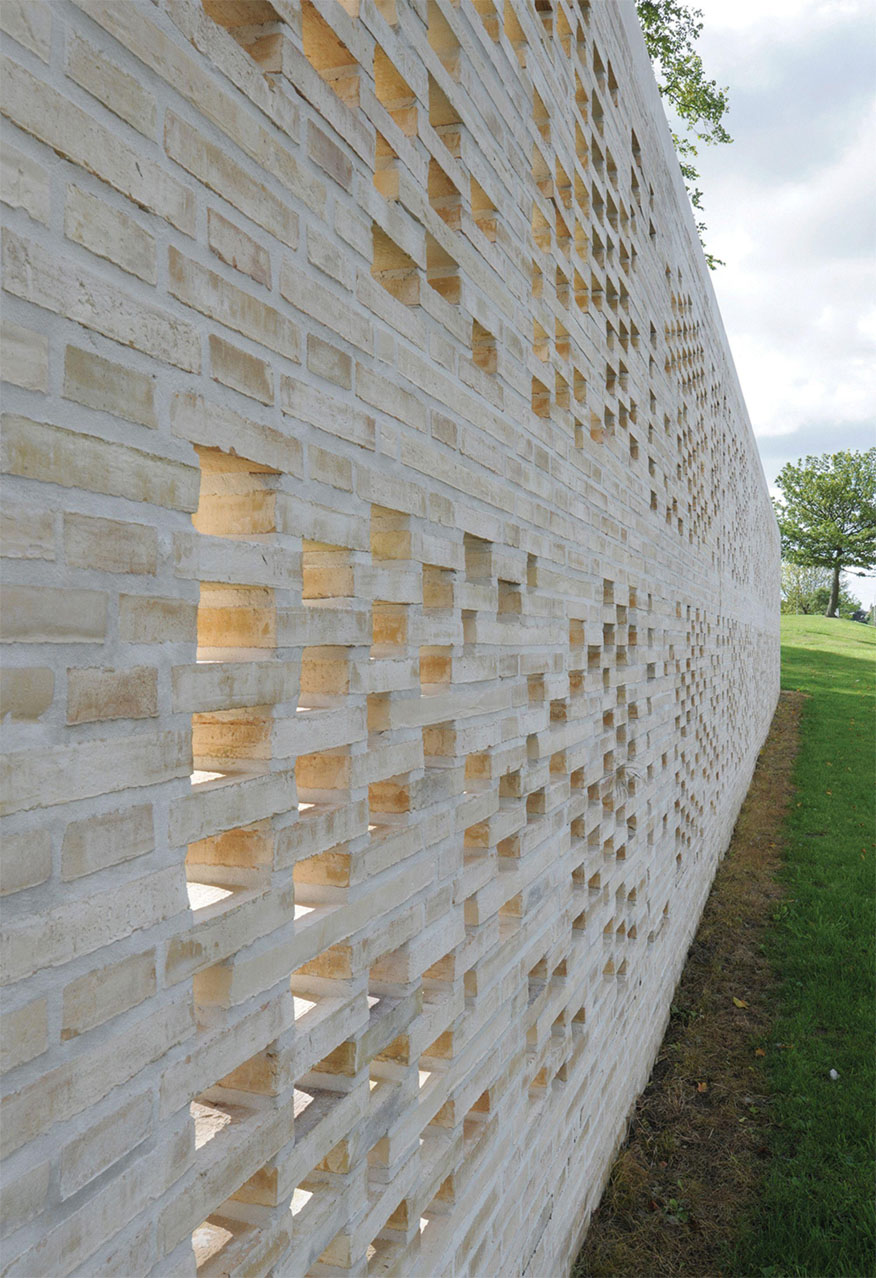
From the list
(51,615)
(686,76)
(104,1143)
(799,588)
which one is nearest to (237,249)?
(51,615)

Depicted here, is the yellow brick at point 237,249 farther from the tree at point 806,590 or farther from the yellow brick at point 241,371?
the tree at point 806,590

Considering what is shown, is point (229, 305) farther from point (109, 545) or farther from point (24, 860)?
point (24, 860)

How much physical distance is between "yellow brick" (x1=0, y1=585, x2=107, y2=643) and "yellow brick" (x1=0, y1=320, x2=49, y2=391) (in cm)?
21

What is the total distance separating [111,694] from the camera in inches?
41.3

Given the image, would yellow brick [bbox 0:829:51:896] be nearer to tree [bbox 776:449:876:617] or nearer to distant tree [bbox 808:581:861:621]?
tree [bbox 776:449:876:617]

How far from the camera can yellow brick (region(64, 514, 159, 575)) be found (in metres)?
0.99

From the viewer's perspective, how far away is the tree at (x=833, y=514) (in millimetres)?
45969

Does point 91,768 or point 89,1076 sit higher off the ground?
point 91,768

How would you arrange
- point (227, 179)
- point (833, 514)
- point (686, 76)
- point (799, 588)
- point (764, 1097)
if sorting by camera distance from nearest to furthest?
point (227, 179), point (764, 1097), point (686, 76), point (833, 514), point (799, 588)

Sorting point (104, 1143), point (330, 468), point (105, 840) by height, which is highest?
point (330, 468)

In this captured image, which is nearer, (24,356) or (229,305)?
(24,356)

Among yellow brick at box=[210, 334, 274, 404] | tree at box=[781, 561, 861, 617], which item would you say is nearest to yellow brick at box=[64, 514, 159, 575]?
yellow brick at box=[210, 334, 274, 404]

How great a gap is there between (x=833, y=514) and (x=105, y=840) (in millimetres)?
50369

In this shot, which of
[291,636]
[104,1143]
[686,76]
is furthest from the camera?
[686,76]
